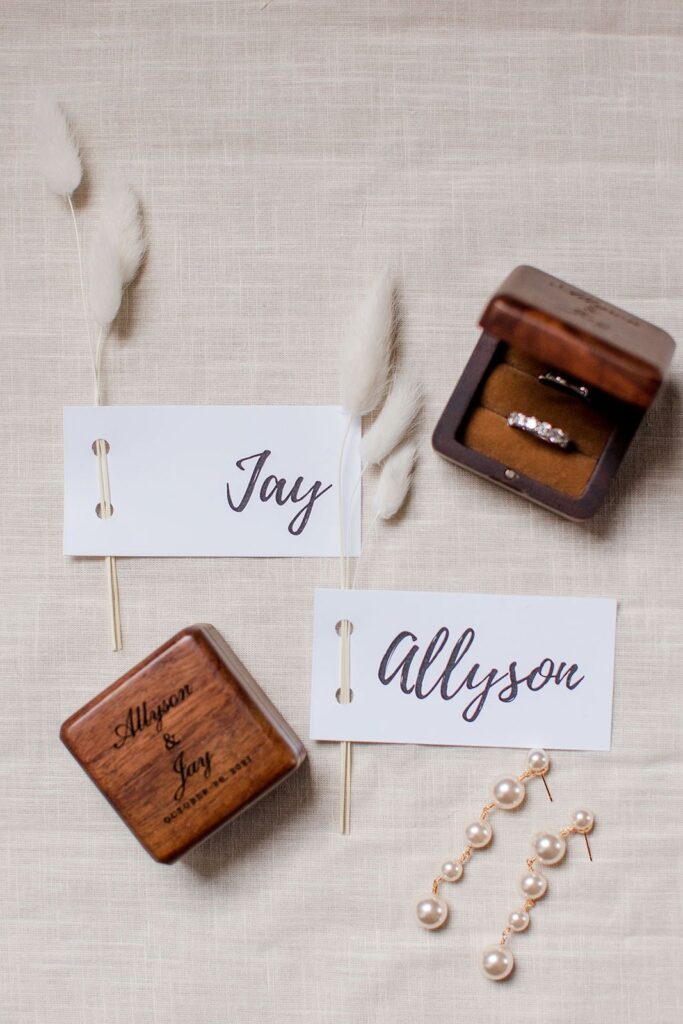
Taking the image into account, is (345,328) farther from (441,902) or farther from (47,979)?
(47,979)

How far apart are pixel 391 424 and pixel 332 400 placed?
2.1 inches

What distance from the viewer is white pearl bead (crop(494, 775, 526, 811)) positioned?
2.17 ft

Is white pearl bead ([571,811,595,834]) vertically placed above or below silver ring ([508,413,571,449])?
below

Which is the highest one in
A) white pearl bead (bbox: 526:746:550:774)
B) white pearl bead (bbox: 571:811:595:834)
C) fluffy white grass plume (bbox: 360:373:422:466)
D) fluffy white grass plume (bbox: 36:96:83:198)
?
fluffy white grass plume (bbox: 36:96:83:198)

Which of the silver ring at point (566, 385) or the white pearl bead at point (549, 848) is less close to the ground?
the silver ring at point (566, 385)

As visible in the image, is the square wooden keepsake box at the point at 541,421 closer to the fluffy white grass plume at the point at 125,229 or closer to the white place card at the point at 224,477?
the white place card at the point at 224,477

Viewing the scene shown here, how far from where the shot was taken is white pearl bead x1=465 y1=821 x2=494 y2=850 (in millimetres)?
666

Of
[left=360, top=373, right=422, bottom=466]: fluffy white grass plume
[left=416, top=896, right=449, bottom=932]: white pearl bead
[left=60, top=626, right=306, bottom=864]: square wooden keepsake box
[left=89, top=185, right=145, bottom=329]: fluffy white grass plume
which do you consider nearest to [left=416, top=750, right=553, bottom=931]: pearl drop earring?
[left=416, top=896, right=449, bottom=932]: white pearl bead

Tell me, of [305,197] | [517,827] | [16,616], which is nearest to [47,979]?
[16,616]

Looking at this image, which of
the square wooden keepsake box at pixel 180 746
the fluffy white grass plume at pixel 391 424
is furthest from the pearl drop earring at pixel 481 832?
the fluffy white grass plume at pixel 391 424

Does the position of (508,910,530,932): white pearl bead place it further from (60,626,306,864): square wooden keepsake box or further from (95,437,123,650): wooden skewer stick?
(95,437,123,650): wooden skewer stick

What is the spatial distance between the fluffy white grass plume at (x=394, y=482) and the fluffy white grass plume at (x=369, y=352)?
0.04 metres

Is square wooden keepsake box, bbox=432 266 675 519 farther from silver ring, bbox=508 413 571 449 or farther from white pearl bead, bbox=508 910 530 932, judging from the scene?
white pearl bead, bbox=508 910 530 932

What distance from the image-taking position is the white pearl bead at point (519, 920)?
0.66 metres
